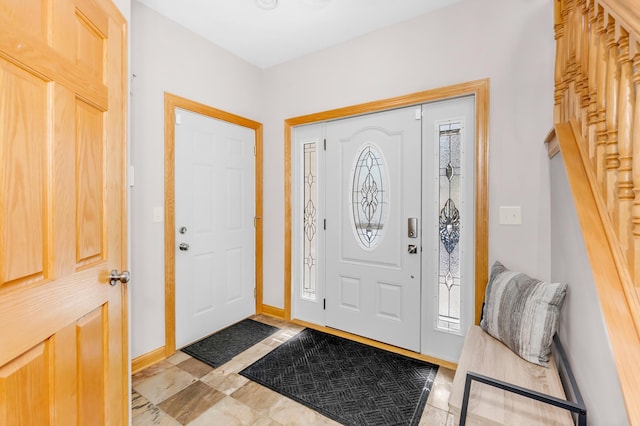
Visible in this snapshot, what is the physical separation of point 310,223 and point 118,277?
1.82 m

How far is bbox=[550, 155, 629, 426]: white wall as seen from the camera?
0.87 metres

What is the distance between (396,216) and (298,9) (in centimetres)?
175

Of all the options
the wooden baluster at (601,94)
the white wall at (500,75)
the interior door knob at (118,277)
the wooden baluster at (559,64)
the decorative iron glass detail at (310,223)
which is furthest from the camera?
the decorative iron glass detail at (310,223)

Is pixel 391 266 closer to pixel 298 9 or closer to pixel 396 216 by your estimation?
pixel 396 216

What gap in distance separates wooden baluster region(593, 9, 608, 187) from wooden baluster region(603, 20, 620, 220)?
42 millimetres

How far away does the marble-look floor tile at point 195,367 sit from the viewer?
6.82 feet

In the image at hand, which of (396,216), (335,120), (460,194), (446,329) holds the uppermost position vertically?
(335,120)

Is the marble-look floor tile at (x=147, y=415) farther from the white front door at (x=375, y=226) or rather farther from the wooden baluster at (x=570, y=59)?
the wooden baluster at (x=570, y=59)

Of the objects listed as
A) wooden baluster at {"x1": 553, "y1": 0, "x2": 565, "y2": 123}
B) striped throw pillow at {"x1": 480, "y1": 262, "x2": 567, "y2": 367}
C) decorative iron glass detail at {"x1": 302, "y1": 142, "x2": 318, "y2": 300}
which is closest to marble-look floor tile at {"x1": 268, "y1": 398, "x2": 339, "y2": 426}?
striped throw pillow at {"x1": 480, "y1": 262, "x2": 567, "y2": 367}

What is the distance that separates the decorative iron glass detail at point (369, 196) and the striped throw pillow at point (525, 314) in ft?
3.28

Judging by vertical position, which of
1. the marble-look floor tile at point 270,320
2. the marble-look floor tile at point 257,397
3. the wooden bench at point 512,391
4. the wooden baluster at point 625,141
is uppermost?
the wooden baluster at point 625,141

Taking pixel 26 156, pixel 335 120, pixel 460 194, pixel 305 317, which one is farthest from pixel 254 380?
pixel 335 120

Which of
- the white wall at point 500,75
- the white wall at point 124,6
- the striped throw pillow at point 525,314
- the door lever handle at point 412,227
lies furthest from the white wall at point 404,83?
the white wall at point 124,6

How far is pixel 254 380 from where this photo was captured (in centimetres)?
200
